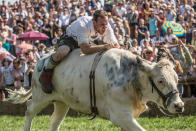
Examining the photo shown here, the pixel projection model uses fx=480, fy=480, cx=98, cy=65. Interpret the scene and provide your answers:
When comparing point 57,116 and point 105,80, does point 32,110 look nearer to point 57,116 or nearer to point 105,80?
point 57,116

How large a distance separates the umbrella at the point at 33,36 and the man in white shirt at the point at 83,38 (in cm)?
1019

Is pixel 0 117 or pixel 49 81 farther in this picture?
pixel 0 117

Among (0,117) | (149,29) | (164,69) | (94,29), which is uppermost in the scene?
(94,29)

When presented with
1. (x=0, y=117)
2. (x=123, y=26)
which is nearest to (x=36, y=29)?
(x=123, y=26)

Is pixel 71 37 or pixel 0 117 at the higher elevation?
pixel 71 37

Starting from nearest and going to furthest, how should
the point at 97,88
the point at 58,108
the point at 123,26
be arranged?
the point at 97,88, the point at 58,108, the point at 123,26

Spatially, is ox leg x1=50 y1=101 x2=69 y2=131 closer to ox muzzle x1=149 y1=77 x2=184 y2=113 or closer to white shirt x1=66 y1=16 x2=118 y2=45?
white shirt x1=66 y1=16 x2=118 y2=45

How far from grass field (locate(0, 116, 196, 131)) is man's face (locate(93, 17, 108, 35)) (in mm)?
2674

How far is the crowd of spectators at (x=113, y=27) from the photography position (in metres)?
13.3

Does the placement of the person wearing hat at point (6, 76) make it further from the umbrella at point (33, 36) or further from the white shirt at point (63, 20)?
the white shirt at point (63, 20)

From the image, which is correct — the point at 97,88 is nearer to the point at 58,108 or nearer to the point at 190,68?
the point at 58,108

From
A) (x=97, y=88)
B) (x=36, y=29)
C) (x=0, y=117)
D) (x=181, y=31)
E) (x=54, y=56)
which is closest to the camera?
(x=97, y=88)

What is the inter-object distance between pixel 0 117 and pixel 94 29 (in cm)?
555

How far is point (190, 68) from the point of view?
1287 cm
